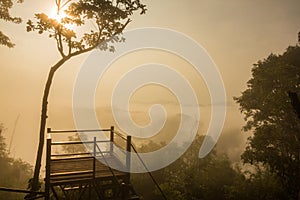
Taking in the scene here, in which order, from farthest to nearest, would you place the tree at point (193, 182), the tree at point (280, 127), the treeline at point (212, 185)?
the tree at point (193, 182) < the treeline at point (212, 185) < the tree at point (280, 127)

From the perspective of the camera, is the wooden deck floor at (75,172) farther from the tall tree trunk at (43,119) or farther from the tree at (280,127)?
the tree at (280,127)

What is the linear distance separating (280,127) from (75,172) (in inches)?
690

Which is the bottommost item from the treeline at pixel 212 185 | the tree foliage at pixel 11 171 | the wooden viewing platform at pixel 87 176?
the wooden viewing platform at pixel 87 176

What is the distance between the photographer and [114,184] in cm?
1133

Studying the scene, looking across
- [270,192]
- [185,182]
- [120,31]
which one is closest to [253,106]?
[270,192]

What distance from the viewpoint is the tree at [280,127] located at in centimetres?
1955

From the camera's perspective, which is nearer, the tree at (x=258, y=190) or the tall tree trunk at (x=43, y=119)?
the tall tree trunk at (x=43, y=119)

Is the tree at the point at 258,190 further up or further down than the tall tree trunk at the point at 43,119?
further down

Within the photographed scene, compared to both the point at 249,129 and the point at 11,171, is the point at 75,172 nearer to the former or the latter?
the point at 249,129

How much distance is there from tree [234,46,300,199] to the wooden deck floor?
12.6 m

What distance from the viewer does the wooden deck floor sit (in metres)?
10.3

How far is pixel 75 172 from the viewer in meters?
10.8

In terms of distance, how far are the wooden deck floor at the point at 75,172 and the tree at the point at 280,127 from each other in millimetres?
12646

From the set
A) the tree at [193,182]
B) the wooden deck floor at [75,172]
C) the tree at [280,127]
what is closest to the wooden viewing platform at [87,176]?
the wooden deck floor at [75,172]
